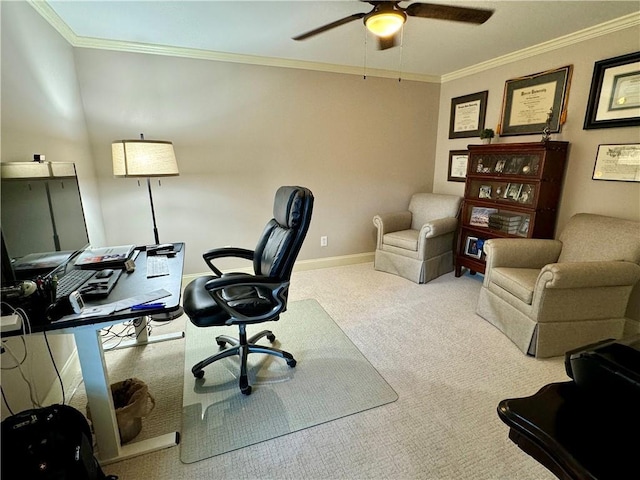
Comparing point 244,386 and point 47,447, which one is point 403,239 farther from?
point 47,447

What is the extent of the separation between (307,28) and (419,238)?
7.05 feet

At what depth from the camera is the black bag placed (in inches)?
37.8

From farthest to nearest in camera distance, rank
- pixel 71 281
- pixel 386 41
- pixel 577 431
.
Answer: pixel 386 41
pixel 71 281
pixel 577 431

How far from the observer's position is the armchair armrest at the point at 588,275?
190cm

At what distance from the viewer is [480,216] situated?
3.24 m

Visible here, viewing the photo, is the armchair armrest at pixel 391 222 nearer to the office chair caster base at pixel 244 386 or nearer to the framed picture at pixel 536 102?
the framed picture at pixel 536 102

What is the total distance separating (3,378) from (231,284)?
0.97m

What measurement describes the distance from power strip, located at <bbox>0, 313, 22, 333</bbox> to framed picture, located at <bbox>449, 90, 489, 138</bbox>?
3982 millimetres

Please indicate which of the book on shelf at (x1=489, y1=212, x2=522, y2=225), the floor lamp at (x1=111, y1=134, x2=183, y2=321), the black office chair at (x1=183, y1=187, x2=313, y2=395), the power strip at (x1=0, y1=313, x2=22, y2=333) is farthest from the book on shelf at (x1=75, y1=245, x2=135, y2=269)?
the book on shelf at (x1=489, y1=212, x2=522, y2=225)

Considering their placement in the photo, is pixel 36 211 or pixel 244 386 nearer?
pixel 36 211

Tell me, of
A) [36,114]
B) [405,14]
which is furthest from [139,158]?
[405,14]

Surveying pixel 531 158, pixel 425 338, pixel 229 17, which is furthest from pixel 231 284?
pixel 531 158

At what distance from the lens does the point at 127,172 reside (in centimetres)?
216

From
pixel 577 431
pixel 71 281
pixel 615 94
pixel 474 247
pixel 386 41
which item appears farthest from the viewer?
pixel 474 247
